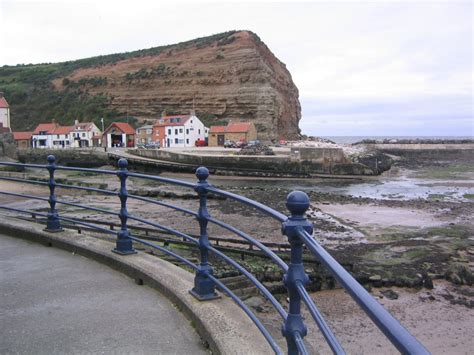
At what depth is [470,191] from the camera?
3269 cm

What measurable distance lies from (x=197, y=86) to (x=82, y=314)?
75272mm

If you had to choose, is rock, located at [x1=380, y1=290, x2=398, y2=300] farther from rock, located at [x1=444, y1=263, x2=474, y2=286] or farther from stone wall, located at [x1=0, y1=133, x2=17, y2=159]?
stone wall, located at [x1=0, y1=133, x2=17, y2=159]

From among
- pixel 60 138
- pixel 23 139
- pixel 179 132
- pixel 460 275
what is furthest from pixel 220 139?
pixel 460 275

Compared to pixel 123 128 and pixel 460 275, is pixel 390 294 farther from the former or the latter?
pixel 123 128

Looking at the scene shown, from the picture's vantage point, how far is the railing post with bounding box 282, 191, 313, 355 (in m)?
1.95

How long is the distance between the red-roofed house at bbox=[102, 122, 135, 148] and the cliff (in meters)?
9.37

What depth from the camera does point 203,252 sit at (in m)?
3.67

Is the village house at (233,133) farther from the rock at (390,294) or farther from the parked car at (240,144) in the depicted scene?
the rock at (390,294)

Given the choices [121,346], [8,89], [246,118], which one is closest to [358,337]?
[121,346]

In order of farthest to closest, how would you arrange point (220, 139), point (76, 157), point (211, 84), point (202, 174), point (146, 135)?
point (211, 84)
point (146, 135)
point (220, 139)
point (76, 157)
point (202, 174)

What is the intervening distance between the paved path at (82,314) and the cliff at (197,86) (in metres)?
64.5

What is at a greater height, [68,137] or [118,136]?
[118,136]

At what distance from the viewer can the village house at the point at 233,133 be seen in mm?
60906

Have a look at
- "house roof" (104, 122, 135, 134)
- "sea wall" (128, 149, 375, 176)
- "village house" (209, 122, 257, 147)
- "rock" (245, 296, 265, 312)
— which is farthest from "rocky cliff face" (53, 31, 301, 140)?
"rock" (245, 296, 265, 312)
